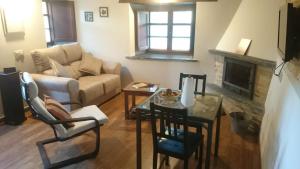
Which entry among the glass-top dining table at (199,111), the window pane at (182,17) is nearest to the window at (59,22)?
the window pane at (182,17)

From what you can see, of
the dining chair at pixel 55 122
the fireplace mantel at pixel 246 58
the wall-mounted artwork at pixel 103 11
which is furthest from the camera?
the wall-mounted artwork at pixel 103 11

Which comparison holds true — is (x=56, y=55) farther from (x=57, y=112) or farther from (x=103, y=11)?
(x=57, y=112)

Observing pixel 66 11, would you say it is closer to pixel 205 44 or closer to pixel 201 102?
pixel 205 44

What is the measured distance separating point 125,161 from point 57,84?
65.6 inches

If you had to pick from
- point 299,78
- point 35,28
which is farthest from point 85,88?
point 299,78

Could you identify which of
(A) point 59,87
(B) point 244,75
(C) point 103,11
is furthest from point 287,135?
(C) point 103,11

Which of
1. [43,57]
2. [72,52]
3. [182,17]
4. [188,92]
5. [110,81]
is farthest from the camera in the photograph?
[182,17]

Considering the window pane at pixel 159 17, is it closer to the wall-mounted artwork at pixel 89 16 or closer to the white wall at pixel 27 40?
the wall-mounted artwork at pixel 89 16

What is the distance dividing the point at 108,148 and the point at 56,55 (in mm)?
2139

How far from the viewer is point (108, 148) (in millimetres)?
2996

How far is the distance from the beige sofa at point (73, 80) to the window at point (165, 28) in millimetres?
920

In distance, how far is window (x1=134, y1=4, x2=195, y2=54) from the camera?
4.83 meters

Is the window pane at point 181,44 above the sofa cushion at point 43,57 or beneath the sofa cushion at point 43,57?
above

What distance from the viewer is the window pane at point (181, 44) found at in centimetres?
499
